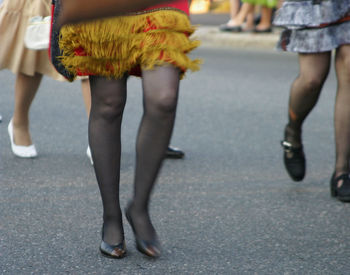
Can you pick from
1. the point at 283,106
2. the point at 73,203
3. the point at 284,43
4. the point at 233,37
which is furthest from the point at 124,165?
the point at 233,37

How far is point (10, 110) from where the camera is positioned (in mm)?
5418

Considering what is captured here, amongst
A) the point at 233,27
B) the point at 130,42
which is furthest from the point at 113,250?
the point at 233,27

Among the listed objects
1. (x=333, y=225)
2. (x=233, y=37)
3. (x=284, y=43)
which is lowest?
(x=233, y=37)

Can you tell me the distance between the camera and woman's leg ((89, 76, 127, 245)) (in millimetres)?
2492

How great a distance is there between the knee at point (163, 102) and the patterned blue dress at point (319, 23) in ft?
3.64

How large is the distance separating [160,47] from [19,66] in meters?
1.69

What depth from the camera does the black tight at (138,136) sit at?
2424mm

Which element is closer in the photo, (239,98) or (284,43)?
(284,43)

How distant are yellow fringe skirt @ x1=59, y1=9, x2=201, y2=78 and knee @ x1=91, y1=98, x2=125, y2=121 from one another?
3.7 inches

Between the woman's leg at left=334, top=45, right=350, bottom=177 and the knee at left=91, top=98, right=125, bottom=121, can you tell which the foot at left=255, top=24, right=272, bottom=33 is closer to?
the woman's leg at left=334, top=45, right=350, bottom=177

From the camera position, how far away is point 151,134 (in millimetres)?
2482

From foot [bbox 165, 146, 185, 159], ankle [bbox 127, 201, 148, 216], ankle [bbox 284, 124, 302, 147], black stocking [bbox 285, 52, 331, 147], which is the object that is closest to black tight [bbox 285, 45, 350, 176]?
black stocking [bbox 285, 52, 331, 147]

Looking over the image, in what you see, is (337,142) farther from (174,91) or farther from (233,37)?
(233,37)

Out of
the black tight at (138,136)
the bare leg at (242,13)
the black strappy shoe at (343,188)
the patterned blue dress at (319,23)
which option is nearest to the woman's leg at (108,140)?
the black tight at (138,136)
